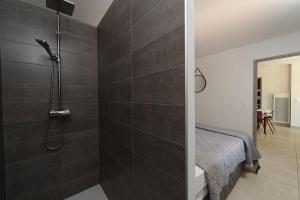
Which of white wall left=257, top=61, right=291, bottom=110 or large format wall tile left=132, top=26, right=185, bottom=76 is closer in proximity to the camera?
large format wall tile left=132, top=26, right=185, bottom=76

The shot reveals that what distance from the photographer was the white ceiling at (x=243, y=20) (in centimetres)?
151

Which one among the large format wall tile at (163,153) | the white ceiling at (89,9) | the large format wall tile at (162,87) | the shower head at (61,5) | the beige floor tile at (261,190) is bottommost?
the beige floor tile at (261,190)

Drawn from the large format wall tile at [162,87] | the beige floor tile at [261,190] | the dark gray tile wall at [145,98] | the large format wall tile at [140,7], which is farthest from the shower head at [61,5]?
the beige floor tile at [261,190]

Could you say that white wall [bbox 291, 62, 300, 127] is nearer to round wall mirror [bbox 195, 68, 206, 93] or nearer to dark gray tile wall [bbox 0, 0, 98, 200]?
round wall mirror [bbox 195, 68, 206, 93]

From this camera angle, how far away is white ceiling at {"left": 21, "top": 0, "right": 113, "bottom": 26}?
4.72 feet

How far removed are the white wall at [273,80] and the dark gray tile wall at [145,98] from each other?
5.35 metres

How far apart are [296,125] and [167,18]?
625 cm

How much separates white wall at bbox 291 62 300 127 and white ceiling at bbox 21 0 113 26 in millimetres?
6146

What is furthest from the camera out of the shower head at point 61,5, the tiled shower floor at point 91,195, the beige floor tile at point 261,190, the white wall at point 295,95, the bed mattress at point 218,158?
the white wall at point 295,95

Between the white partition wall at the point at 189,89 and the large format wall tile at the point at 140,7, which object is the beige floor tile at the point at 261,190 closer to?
the white partition wall at the point at 189,89

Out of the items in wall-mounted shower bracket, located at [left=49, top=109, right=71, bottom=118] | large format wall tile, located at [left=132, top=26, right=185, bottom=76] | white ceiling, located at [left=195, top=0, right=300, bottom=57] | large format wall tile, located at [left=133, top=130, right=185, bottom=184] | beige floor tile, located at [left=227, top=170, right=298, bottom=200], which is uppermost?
white ceiling, located at [left=195, top=0, right=300, bottom=57]

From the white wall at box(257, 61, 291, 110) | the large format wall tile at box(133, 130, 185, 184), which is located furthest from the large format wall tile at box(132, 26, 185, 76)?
the white wall at box(257, 61, 291, 110)

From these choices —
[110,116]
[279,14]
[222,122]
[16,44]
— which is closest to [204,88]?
[222,122]

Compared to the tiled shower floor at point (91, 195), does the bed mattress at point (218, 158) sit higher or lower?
higher
